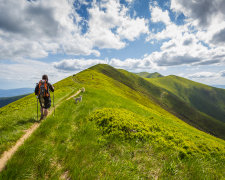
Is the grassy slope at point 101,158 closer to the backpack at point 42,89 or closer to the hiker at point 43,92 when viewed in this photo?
the hiker at point 43,92

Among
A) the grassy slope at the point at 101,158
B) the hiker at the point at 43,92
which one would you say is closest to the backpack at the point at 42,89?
the hiker at the point at 43,92

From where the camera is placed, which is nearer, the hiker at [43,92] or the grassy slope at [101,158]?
the grassy slope at [101,158]

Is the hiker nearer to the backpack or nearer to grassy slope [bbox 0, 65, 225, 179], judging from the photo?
the backpack

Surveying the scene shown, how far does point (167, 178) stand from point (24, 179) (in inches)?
205

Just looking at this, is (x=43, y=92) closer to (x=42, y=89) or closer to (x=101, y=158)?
(x=42, y=89)

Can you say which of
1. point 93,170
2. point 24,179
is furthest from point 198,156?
point 24,179

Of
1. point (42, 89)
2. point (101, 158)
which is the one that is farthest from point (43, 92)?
point (101, 158)

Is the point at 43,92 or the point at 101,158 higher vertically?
the point at 43,92

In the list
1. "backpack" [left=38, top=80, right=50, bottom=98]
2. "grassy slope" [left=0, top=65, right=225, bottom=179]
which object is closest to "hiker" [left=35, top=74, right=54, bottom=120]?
"backpack" [left=38, top=80, right=50, bottom=98]

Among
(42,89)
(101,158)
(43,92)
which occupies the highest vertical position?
(42,89)

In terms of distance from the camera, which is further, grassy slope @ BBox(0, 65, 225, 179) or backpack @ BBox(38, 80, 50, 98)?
backpack @ BBox(38, 80, 50, 98)

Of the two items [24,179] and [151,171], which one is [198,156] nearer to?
[151,171]

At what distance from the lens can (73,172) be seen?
13.1 ft

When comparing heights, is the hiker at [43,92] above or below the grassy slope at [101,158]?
above
